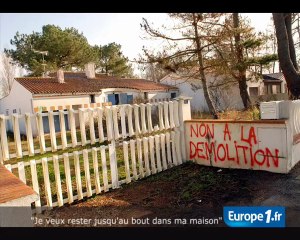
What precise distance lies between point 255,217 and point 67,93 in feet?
50.5

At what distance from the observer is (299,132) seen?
5039 mm

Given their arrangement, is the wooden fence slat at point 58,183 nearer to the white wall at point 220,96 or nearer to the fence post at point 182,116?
the fence post at point 182,116

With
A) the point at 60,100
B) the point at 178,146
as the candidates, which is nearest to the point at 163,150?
the point at 178,146

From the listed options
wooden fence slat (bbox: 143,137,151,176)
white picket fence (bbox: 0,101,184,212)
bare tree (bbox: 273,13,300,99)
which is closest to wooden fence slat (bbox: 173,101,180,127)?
white picket fence (bbox: 0,101,184,212)

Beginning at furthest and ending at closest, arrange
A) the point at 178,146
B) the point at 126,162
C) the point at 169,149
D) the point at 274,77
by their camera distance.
Result: 1. the point at 274,77
2. the point at 178,146
3. the point at 169,149
4. the point at 126,162

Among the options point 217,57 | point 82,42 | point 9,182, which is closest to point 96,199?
point 9,182

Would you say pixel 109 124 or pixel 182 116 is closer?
pixel 109 124

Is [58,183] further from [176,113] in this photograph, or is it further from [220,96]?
[220,96]

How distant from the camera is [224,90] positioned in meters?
19.0

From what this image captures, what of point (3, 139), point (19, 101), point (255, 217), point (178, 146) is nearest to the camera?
point (255, 217)

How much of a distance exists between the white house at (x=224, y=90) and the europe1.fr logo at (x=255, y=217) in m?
12.1

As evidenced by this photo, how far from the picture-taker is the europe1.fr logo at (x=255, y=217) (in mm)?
2500

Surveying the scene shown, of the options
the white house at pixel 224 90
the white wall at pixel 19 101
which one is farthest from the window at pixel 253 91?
the white wall at pixel 19 101
